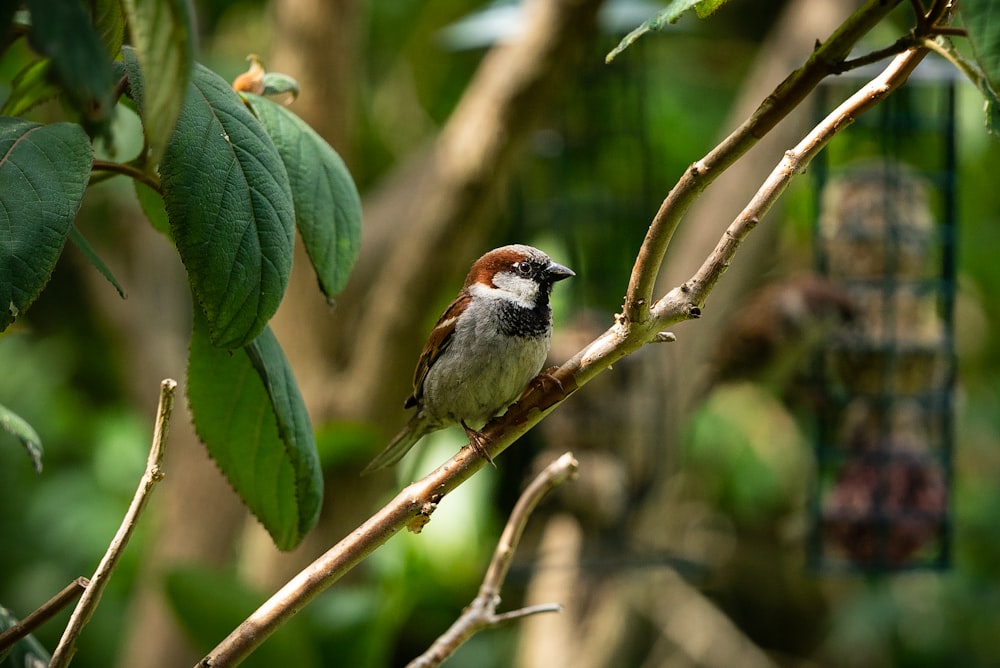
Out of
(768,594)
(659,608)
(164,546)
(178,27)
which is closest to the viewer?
(178,27)

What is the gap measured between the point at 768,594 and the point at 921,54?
19.1ft

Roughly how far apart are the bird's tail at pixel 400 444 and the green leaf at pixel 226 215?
1124 mm

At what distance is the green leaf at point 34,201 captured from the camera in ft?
3.09

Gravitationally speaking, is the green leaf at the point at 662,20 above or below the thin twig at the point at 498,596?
above

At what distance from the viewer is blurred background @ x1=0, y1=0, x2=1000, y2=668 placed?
3510 millimetres

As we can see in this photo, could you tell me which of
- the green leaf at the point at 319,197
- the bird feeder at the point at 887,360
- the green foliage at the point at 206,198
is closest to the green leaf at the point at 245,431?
the green foliage at the point at 206,198

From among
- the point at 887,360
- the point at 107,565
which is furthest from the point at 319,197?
the point at 887,360

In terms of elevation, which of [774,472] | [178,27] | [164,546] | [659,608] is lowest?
[659,608]

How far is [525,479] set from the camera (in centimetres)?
426

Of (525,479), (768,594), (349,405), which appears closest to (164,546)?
(349,405)

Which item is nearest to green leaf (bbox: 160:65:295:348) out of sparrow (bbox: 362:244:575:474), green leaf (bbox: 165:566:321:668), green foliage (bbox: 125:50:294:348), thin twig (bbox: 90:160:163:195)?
green foliage (bbox: 125:50:294:348)

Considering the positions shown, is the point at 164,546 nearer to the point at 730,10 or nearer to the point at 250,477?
the point at 250,477

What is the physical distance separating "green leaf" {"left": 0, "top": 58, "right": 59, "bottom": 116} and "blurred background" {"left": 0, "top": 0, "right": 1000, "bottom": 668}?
985 mm

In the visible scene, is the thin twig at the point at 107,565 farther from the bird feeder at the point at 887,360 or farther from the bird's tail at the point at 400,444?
the bird feeder at the point at 887,360
